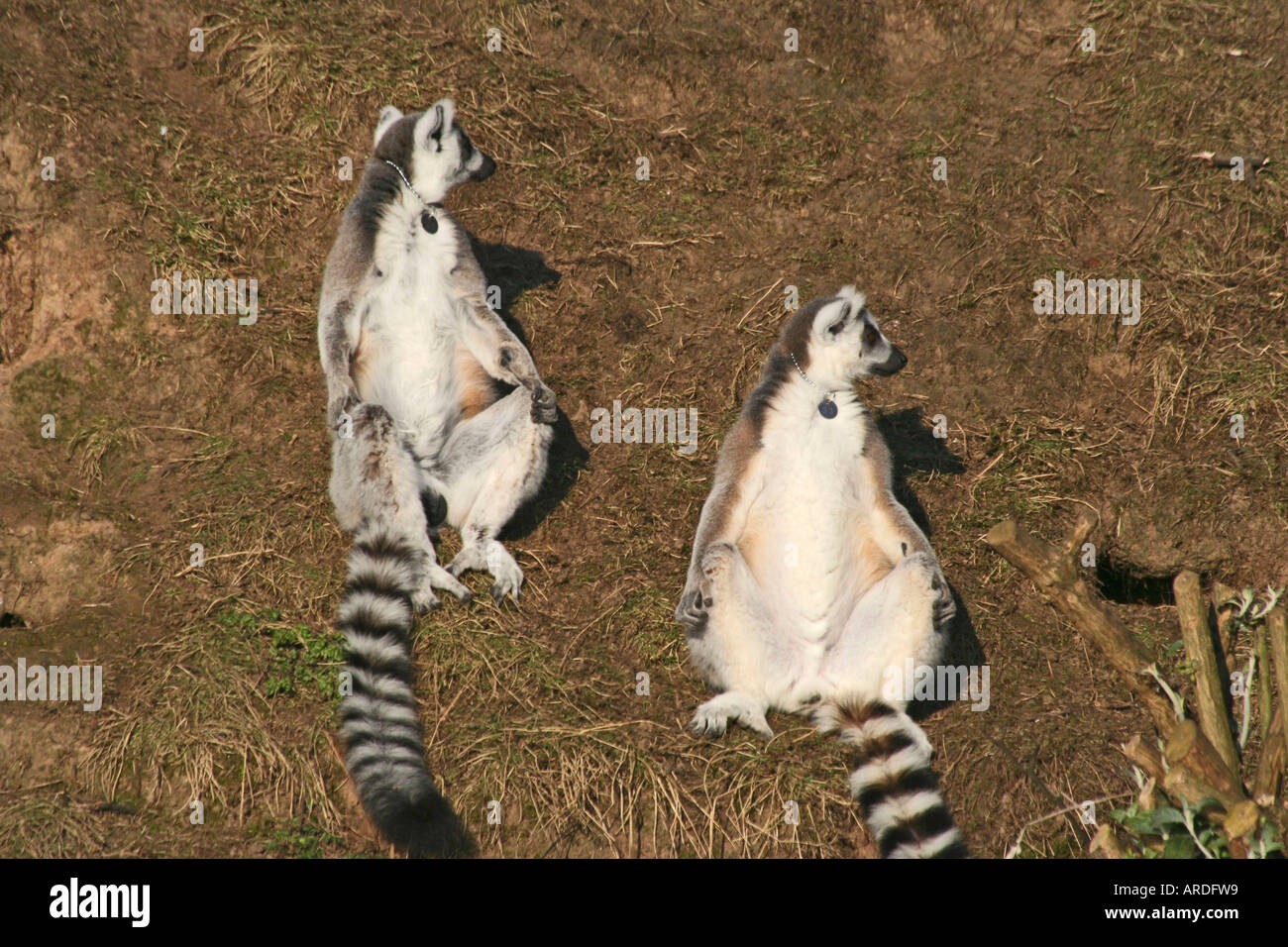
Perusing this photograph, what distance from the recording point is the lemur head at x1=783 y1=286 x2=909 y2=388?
5680 mm

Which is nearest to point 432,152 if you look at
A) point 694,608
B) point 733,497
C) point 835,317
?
point 835,317

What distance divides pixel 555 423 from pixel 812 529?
7.07ft

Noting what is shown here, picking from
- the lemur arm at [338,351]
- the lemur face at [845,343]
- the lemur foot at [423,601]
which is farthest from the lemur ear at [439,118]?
the lemur foot at [423,601]

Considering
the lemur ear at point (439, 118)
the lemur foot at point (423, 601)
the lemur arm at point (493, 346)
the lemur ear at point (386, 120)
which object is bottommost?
the lemur foot at point (423, 601)

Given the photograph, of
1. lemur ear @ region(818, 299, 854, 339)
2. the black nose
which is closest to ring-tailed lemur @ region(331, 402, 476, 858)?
the black nose

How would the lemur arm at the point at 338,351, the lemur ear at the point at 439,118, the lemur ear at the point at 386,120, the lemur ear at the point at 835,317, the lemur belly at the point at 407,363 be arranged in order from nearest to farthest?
the lemur ear at the point at 835,317 < the lemur arm at the point at 338,351 < the lemur belly at the point at 407,363 < the lemur ear at the point at 439,118 < the lemur ear at the point at 386,120

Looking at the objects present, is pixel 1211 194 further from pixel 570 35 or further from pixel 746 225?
pixel 570 35

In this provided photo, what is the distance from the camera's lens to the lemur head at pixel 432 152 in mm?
6441

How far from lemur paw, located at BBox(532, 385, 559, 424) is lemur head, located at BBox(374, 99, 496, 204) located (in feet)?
4.45

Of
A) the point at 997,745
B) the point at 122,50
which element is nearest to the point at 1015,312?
the point at 997,745

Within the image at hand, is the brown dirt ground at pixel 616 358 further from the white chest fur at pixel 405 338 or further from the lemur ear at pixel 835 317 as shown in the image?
the lemur ear at pixel 835 317

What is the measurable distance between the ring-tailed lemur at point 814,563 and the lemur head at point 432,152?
223 cm

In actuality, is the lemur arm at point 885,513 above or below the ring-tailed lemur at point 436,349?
below

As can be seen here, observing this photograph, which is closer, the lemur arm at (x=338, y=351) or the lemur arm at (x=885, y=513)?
the lemur arm at (x=885, y=513)
